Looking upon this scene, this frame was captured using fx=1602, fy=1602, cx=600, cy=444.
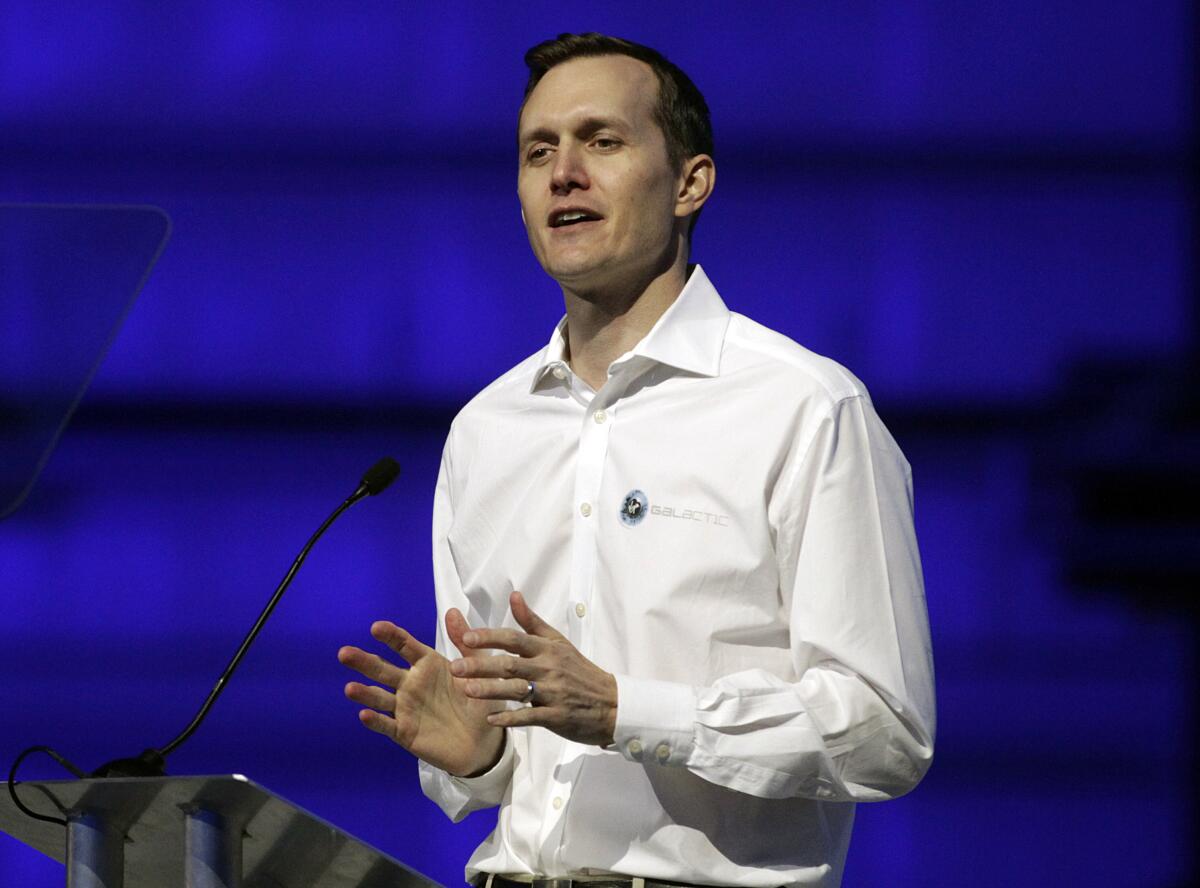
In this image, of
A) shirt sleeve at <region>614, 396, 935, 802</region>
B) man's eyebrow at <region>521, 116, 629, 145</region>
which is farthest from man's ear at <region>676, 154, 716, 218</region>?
shirt sleeve at <region>614, 396, 935, 802</region>

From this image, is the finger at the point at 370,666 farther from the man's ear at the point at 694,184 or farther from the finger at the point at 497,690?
Answer: the man's ear at the point at 694,184

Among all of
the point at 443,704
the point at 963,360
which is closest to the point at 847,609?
the point at 443,704

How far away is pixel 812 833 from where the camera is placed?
177cm

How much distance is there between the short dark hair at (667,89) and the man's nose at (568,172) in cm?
13

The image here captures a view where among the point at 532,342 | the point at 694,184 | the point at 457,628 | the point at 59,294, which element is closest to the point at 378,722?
the point at 457,628

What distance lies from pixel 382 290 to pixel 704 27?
782 millimetres

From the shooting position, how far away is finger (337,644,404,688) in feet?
5.50

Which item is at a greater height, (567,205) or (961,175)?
(961,175)

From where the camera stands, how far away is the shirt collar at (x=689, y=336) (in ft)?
6.33

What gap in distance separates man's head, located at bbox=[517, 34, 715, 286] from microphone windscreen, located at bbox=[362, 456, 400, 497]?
372 millimetres

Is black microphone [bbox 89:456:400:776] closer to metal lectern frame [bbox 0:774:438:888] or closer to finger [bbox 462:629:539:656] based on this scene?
metal lectern frame [bbox 0:774:438:888]

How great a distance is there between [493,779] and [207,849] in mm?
415

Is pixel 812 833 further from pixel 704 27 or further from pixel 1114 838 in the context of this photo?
pixel 704 27

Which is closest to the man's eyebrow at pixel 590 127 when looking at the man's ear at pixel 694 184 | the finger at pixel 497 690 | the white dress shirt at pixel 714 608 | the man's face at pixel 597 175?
the man's face at pixel 597 175
